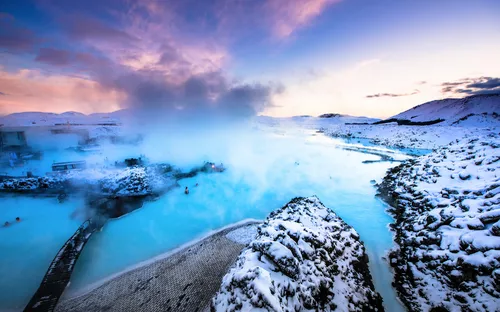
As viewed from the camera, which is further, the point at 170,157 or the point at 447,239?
the point at 170,157

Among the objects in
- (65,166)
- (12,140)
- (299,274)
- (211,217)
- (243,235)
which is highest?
(12,140)

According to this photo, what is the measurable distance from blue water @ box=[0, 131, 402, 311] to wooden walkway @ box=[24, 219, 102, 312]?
0.54 m

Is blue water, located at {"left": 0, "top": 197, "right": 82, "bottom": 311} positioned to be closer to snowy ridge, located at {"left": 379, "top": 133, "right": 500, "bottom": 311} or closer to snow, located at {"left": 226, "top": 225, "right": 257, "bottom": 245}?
snow, located at {"left": 226, "top": 225, "right": 257, "bottom": 245}

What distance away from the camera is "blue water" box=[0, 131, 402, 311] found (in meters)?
9.43

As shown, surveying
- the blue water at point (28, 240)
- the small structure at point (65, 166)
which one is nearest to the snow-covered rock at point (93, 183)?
the blue water at point (28, 240)

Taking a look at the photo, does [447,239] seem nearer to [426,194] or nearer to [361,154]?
[426,194]

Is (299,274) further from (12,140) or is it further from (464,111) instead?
(464,111)

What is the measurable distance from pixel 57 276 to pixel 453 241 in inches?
673

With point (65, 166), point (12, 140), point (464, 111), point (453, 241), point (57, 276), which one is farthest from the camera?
point (464, 111)

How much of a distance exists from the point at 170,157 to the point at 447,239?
30838mm

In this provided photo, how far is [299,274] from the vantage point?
627 cm

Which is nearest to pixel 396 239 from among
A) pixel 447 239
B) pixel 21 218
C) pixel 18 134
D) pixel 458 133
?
pixel 447 239

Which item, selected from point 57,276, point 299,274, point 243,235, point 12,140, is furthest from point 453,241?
point 12,140

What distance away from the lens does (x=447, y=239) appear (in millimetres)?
7875
